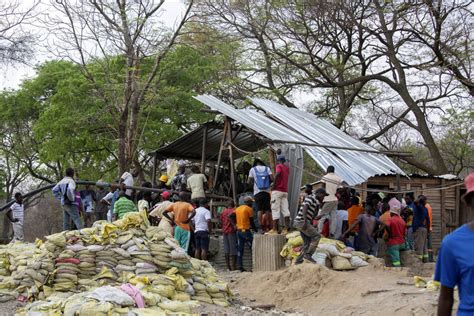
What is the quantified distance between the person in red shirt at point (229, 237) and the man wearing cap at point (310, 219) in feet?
7.04

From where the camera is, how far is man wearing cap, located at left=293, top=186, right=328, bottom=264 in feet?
36.5

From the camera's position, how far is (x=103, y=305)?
7.26 meters

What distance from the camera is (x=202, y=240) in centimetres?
1286

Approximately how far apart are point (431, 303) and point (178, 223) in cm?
549

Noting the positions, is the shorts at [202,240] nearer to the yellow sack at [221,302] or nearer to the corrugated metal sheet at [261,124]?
the corrugated metal sheet at [261,124]

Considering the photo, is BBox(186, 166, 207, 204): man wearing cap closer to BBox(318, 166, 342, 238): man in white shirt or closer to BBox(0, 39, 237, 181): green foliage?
BBox(318, 166, 342, 238): man in white shirt

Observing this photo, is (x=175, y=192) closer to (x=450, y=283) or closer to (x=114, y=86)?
(x=114, y=86)

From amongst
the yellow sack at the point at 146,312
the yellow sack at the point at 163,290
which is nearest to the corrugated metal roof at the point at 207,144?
the yellow sack at the point at 163,290

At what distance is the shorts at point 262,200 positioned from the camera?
1300 cm

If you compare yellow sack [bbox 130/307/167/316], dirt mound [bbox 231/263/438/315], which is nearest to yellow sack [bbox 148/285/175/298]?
yellow sack [bbox 130/307/167/316]

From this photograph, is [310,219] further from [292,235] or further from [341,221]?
[341,221]

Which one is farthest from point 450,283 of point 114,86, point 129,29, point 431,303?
point 114,86

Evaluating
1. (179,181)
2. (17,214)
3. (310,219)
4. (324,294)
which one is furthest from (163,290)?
(179,181)

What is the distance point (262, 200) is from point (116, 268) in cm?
429
